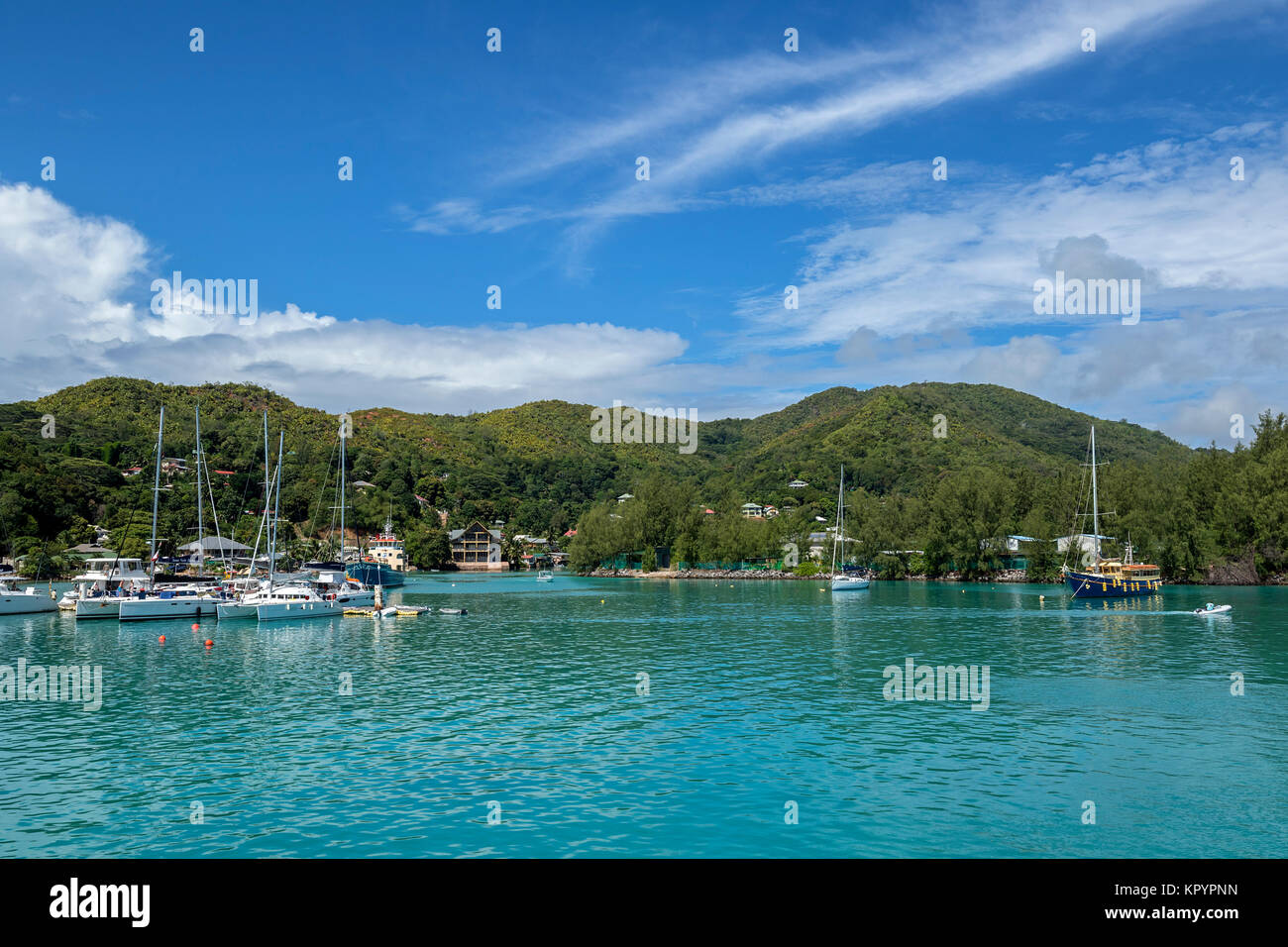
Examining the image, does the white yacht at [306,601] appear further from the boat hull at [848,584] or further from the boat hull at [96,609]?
the boat hull at [848,584]

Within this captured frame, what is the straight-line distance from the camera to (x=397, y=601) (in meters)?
87.2

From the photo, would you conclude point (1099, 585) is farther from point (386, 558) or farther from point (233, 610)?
point (386, 558)

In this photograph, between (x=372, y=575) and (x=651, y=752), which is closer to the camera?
(x=651, y=752)

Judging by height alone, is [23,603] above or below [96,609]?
above

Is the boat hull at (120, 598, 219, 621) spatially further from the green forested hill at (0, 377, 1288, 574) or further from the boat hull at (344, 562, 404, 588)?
A: the green forested hill at (0, 377, 1288, 574)

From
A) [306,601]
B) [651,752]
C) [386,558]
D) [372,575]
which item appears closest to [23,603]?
[306,601]

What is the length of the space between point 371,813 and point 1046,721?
19.9 metres

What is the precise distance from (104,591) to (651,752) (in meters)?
64.2

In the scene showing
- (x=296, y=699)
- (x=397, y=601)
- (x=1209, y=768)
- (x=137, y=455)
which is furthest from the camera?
(x=137, y=455)

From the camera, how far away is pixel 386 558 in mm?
157500

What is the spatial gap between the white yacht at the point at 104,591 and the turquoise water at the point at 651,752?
56.4 feet
